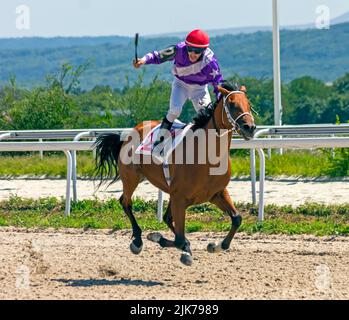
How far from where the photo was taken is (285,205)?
12.9 metres

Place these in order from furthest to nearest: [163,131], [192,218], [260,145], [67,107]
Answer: [67,107] < [192,218] < [260,145] < [163,131]

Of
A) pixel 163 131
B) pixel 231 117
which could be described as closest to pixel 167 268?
pixel 163 131

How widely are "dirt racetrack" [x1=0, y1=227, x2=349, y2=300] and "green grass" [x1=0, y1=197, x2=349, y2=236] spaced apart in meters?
0.31

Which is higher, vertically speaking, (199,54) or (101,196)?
(199,54)

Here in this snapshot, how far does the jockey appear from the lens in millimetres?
9680

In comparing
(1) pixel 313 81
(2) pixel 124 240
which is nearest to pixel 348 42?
(1) pixel 313 81

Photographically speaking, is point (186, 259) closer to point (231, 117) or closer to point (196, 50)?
point (231, 117)

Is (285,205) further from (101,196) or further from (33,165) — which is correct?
(33,165)

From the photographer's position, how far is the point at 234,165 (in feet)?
54.6

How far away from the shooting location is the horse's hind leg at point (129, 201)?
10.3 metres

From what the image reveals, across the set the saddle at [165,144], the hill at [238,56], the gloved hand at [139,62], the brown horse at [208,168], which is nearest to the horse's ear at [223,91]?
the brown horse at [208,168]

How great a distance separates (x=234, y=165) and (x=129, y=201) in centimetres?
614

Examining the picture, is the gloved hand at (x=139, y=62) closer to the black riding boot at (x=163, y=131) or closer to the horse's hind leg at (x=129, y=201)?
the black riding boot at (x=163, y=131)

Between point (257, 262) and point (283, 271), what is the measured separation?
574 mm
